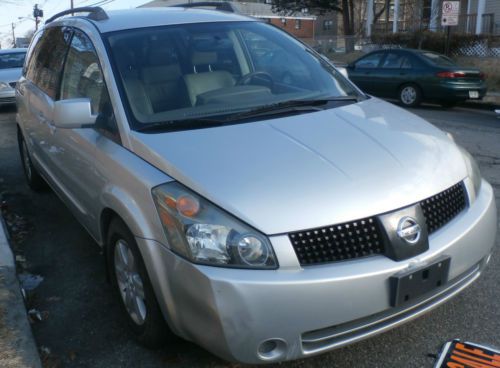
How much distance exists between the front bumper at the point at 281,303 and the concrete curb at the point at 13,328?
92 cm

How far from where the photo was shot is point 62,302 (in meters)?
3.75

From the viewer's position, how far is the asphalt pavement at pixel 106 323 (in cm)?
296

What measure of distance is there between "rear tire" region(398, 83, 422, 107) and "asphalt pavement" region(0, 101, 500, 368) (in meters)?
9.49

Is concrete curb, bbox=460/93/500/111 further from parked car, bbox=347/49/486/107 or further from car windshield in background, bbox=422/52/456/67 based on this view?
car windshield in background, bbox=422/52/456/67

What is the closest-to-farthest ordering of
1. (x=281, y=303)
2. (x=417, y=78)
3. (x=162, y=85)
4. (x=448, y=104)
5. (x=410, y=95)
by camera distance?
(x=281, y=303) < (x=162, y=85) < (x=417, y=78) < (x=448, y=104) < (x=410, y=95)

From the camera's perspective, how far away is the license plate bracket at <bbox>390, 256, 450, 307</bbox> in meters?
2.46

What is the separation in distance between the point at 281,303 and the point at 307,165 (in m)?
0.71

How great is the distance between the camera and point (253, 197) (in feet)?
8.20

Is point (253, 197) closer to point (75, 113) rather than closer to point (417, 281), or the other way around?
point (417, 281)

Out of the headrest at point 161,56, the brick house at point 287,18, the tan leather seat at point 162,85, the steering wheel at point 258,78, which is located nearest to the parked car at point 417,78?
the steering wheel at point 258,78

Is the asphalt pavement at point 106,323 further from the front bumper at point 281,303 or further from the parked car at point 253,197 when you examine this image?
the front bumper at point 281,303

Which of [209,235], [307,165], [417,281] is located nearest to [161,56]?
[307,165]

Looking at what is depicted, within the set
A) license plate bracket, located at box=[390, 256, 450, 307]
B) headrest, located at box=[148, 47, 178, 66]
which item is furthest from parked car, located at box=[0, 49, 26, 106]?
license plate bracket, located at box=[390, 256, 450, 307]

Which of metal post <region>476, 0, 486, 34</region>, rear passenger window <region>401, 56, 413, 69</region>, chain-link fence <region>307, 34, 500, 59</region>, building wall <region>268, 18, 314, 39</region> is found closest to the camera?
rear passenger window <region>401, 56, 413, 69</region>
